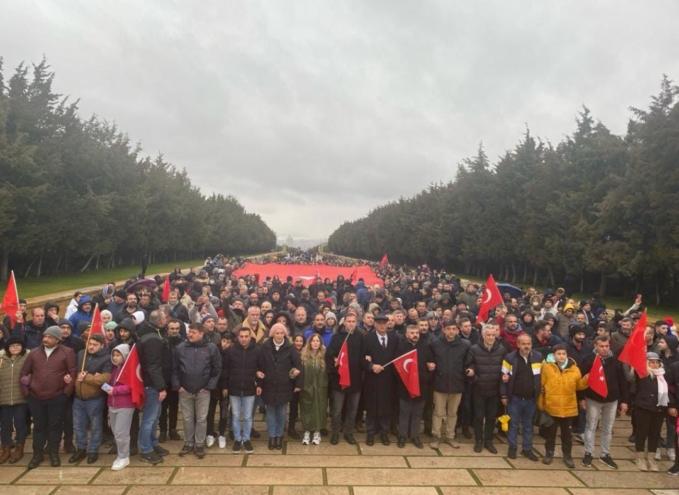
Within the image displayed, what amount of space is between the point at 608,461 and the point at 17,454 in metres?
8.21

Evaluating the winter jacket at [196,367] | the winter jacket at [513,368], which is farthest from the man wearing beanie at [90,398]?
the winter jacket at [513,368]

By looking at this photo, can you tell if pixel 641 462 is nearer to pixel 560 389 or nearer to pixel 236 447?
pixel 560 389

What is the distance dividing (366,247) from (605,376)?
90.9m

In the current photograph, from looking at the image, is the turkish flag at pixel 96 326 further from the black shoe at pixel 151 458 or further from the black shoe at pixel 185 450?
the black shoe at pixel 185 450

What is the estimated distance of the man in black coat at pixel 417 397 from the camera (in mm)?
7246

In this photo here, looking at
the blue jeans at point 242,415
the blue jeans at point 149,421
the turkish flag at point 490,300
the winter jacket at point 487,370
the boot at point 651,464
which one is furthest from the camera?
the turkish flag at point 490,300

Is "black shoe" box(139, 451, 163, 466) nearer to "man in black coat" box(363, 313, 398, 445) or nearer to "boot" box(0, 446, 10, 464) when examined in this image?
"boot" box(0, 446, 10, 464)

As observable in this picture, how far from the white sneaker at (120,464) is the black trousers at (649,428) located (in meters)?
7.13

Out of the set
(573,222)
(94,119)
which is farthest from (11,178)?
(573,222)

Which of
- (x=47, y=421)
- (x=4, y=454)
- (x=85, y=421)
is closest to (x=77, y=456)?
(x=85, y=421)

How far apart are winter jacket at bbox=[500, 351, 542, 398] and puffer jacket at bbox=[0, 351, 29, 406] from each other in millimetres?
6802

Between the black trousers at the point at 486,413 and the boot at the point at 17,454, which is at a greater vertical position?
the black trousers at the point at 486,413

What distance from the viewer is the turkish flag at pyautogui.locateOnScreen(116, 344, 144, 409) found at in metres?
6.25

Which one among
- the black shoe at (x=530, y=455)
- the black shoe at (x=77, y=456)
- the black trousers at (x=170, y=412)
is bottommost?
the black shoe at (x=77, y=456)
